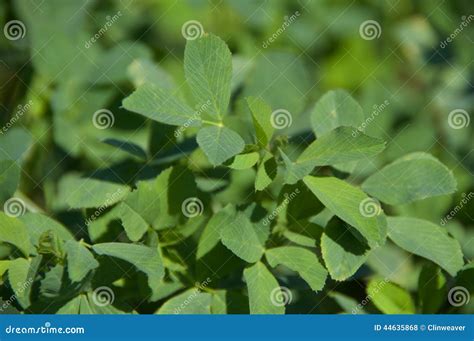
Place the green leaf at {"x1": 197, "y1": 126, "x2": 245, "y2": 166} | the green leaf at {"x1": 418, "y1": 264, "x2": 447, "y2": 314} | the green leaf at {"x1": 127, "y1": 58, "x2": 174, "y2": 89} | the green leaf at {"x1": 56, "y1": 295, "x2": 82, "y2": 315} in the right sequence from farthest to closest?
the green leaf at {"x1": 127, "y1": 58, "x2": 174, "y2": 89}
the green leaf at {"x1": 418, "y1": 264, "x2": 447, "y2": 314}
the green leaf at {"x1": 56, "y1": 295, "x2": 82, "y2": 315}
the green leaf at {"x1": 197, "y1": 126, "x2": 245, "y2": 166}

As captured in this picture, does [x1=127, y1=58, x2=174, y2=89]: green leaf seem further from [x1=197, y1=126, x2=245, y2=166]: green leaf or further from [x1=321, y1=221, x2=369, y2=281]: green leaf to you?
[x1=321, y1=221, x2=369, y2=281]: green leaf

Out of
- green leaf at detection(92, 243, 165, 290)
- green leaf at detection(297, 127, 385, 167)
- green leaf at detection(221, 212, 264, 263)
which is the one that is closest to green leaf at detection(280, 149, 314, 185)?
green leaf at detection(297, 127, 385, 167)

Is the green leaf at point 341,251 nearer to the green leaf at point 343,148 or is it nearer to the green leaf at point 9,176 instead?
the green leaf at point 343,148

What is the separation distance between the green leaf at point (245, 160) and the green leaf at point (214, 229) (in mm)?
A: 98

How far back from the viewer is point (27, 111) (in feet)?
5.14

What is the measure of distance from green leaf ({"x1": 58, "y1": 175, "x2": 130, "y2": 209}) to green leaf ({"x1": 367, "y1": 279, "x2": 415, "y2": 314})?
0.46 metres

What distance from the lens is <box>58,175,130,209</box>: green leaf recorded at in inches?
48.3

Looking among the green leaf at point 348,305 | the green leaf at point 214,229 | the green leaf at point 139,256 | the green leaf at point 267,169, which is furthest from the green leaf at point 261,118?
the green leaf at point 348,305

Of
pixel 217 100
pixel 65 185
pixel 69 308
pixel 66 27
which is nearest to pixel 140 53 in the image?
pixel 66 27

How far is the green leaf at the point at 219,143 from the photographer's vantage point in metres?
1.05

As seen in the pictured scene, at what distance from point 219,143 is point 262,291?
236mm

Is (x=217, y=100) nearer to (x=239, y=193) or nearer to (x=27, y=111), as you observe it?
(x=239, y=193)

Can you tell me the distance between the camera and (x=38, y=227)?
120 centimetres

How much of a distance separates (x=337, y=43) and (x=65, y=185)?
1006mm
